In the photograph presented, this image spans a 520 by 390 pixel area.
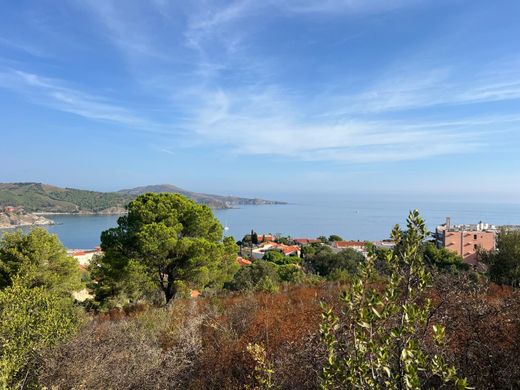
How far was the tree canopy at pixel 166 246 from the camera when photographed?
11.9 m

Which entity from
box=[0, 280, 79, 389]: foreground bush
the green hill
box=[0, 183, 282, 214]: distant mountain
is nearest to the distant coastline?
box=[0, 183, 282, 214]: distant mountain

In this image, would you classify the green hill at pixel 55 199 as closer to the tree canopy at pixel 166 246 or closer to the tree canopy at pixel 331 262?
the tree canopy at pixel 331 262

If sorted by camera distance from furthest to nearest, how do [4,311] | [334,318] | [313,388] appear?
[4,311], [313,388], [334,318]

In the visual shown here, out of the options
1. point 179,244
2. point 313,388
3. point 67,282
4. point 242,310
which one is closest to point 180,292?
point 179,244

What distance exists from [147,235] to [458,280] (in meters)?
9.09

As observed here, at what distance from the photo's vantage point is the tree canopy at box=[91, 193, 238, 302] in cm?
1186

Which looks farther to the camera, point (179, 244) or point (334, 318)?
point (179, 244)

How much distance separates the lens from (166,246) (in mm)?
11906

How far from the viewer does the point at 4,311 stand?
5453 millimetres

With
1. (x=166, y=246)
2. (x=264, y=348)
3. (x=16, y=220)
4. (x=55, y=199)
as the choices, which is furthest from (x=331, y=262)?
(x=55, y=199)

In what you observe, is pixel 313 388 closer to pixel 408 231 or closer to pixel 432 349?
pixel 432 349

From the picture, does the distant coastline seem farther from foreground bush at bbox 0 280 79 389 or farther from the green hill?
foreground bush at bbox 0 280 79 389

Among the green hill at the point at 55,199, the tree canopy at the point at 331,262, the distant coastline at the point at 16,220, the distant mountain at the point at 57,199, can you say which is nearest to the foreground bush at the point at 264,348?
the tree canopy at the point at 331,262

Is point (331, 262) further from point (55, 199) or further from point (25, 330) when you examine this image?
point (55, 199)
